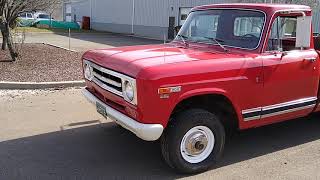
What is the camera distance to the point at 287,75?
5520mm

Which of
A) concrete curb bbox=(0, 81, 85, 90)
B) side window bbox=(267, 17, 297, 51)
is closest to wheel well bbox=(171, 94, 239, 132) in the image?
side window bbox=(267, 17, 297, 51)

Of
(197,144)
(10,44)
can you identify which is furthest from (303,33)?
(10,44)

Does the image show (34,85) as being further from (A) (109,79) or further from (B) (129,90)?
(B) (129,90)

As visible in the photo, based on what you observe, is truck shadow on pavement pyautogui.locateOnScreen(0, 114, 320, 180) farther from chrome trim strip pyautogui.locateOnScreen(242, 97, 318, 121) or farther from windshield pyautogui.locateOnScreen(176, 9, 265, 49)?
windshield pyautogui.locateOnScreen(176, 9, 265, 49)

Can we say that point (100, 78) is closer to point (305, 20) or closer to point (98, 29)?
point (305, 20)

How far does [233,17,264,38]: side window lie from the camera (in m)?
5.46

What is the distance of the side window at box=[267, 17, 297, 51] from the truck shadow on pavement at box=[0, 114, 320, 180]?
135 centimetres

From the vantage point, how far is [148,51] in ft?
18.2

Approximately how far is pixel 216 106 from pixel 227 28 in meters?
1.15

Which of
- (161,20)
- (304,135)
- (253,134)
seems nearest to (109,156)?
(253,134)

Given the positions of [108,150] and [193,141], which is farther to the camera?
[108,150]

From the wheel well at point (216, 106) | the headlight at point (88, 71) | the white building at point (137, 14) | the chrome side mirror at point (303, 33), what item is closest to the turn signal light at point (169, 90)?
the wheel well at point (216, 106)

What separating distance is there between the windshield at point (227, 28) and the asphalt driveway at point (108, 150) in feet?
4.70

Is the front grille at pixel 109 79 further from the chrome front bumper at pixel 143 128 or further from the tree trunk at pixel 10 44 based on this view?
the tree trunk at pixel 10 44
